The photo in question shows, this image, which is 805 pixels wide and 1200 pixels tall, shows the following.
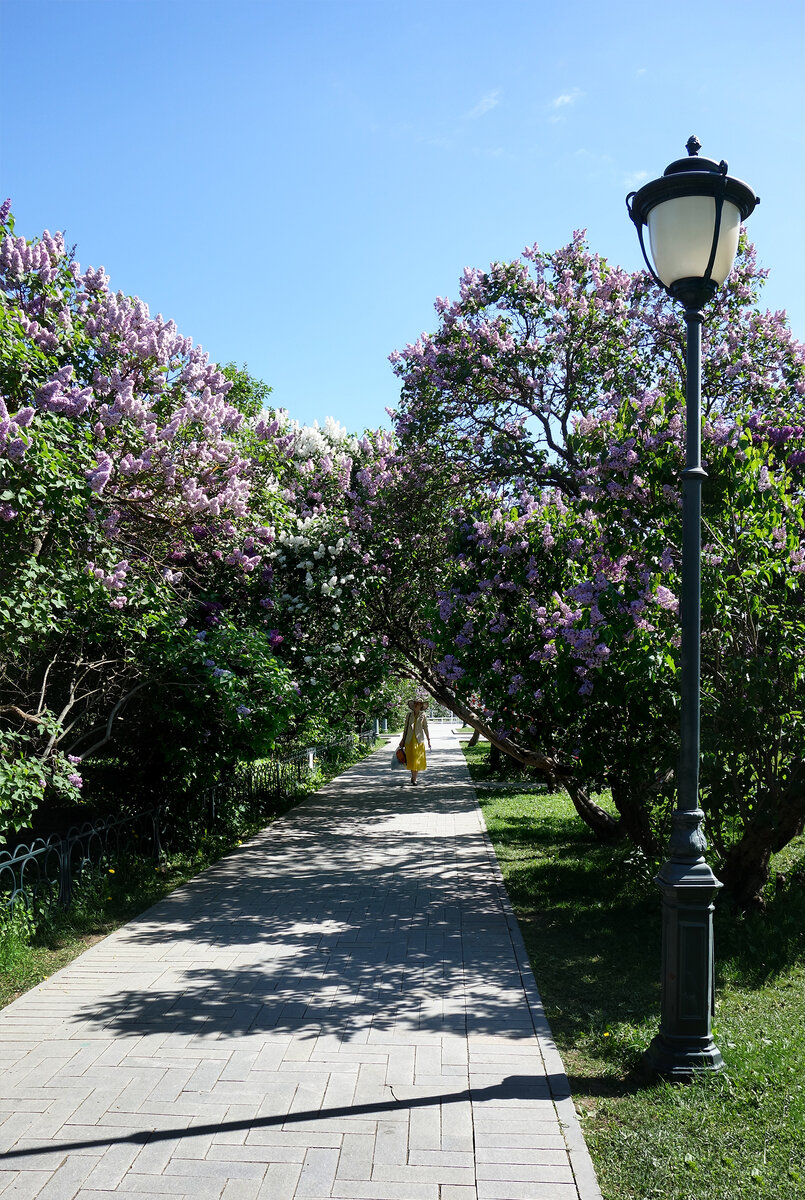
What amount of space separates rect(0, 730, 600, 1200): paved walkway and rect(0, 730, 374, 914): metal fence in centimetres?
73

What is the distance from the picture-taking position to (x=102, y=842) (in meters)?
8.30

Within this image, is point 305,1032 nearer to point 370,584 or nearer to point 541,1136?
point 541,1136

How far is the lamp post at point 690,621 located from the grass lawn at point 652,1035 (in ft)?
0.80

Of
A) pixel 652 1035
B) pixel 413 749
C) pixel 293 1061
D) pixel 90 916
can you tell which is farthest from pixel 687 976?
pixel 413 749

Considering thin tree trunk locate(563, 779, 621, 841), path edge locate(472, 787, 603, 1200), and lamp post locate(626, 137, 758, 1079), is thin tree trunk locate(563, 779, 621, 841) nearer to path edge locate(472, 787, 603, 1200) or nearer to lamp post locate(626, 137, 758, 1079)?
path edge locate(472, 787, 603, 1200)

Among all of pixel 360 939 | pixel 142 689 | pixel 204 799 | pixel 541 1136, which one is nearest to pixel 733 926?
pixel 360 939

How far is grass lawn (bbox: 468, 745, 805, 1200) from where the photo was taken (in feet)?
11.6

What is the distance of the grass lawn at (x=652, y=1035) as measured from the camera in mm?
3525

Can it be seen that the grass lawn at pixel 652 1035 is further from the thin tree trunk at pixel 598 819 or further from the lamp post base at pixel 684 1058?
the thin tree trunk at pixel 598 819

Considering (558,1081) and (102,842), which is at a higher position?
(102,842)

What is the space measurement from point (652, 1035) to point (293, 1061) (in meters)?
2.02

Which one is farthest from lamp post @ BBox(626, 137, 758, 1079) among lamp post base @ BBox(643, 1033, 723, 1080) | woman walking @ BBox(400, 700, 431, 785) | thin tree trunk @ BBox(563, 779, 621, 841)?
woman walking @ BBox(400, 700, 431, 785)

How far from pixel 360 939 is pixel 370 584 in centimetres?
589

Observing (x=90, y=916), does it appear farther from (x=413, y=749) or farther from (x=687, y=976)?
(x=413, y=749)
